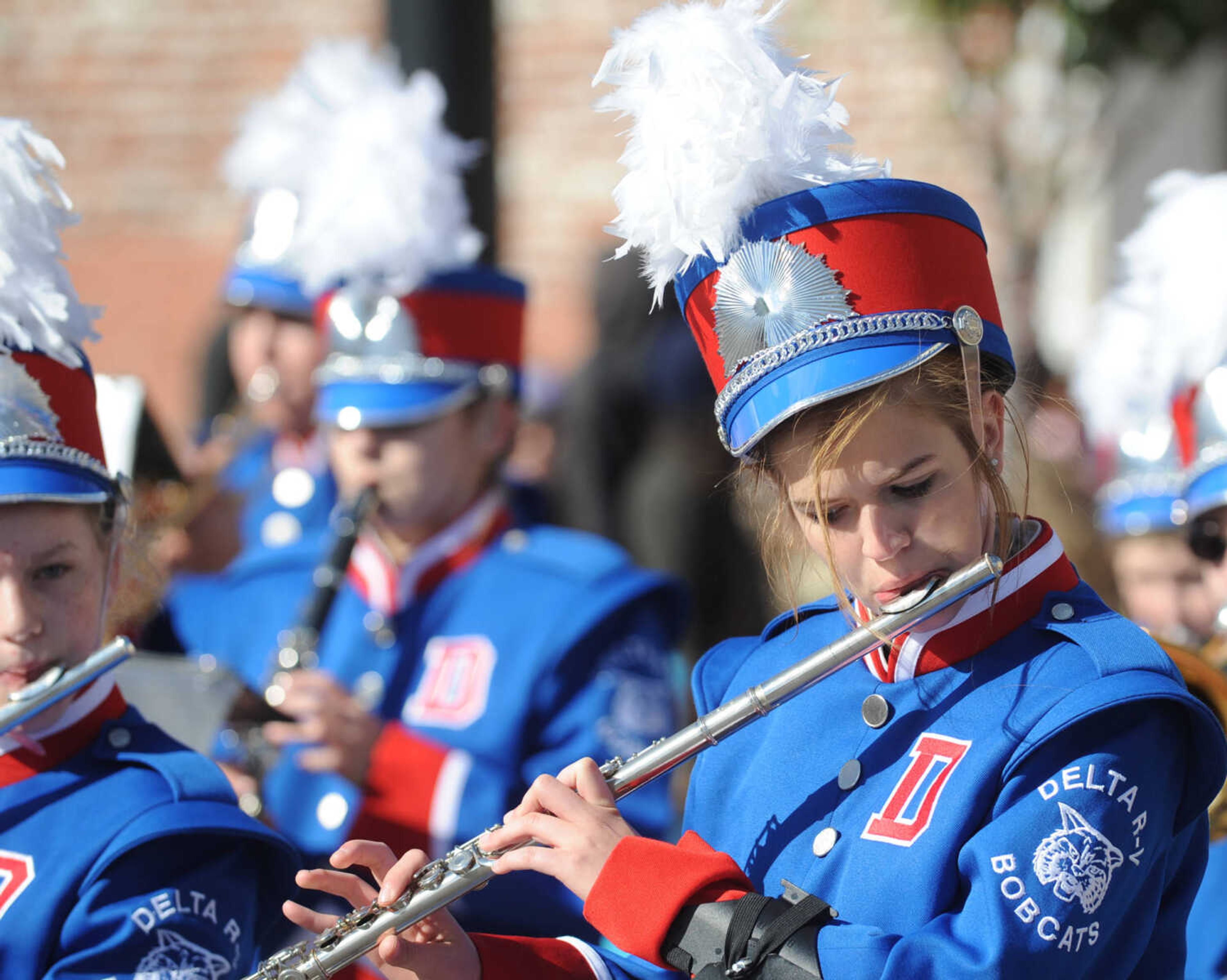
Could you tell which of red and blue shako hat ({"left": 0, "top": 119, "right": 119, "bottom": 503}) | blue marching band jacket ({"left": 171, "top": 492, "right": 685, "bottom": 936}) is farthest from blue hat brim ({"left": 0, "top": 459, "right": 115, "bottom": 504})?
blue marching band jacket ({"left": 171, "top": 492, "right": 685, "bottom": 936})

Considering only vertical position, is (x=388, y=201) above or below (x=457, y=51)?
below

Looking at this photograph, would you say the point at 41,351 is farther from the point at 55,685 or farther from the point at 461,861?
the point at 461,861

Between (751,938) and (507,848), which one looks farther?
(507,848)

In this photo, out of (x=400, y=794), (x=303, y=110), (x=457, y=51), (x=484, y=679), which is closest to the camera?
(x=400, y=794)

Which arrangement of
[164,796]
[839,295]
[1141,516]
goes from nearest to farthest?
1. [839,295]
2. [164,796]
3. [1141,516]

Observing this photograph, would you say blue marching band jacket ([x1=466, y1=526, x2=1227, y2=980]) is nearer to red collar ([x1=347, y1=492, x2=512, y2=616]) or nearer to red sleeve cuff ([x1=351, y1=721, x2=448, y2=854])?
red sleeve cuff ([x1=351, y1=721, x2=448, y2=854])

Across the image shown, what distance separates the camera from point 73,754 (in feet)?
7.80

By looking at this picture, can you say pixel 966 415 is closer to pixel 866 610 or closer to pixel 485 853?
pixel 866 610

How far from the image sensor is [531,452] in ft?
21.0

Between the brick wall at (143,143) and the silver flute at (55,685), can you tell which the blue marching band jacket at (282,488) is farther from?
the brick wall at (143,143)

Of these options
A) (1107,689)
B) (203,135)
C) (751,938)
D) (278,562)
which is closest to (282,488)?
(278,562)

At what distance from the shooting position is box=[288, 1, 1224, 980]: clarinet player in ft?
5.95

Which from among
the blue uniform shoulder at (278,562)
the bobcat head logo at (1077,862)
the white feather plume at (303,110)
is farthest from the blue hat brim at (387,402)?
the bobcat head logo at (1077,862)

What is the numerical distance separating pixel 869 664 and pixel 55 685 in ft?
3.74
